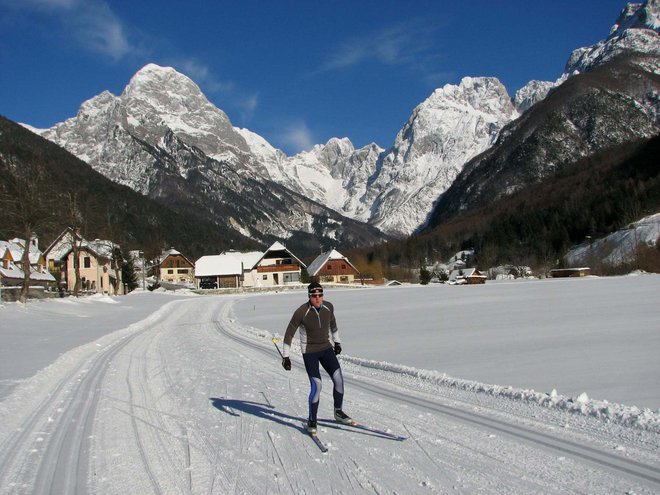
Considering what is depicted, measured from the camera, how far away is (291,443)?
8.20 metres

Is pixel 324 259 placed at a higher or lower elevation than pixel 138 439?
higher

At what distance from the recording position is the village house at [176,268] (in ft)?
425

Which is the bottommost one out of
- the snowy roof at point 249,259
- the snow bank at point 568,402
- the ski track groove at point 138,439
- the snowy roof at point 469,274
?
the ski track groove at point 138,439

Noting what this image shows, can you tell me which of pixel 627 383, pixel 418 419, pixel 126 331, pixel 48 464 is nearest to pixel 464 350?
pixel 627 383

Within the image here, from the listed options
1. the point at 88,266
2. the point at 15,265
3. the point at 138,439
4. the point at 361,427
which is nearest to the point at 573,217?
the point at 88,266

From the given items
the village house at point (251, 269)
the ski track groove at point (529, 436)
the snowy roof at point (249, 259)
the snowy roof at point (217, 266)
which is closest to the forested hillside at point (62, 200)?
the snowy roof at point (217, 266)

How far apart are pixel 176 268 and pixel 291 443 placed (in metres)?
128

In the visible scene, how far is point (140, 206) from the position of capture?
199 metres

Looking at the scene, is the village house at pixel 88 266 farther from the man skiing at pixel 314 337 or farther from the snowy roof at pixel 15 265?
the man skiing at pixel 314 337

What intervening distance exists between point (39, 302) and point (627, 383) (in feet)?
126

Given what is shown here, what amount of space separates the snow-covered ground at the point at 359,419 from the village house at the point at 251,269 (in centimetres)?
8410

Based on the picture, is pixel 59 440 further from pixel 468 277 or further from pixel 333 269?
pixel 468 277

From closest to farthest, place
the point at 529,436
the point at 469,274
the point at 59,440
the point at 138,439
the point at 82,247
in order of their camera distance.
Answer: the point at 529,436 → the point at 138,439 → the point at 59,440 → the point at 82,247 → the point at 469,274

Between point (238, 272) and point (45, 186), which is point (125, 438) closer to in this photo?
point (45, 186)
